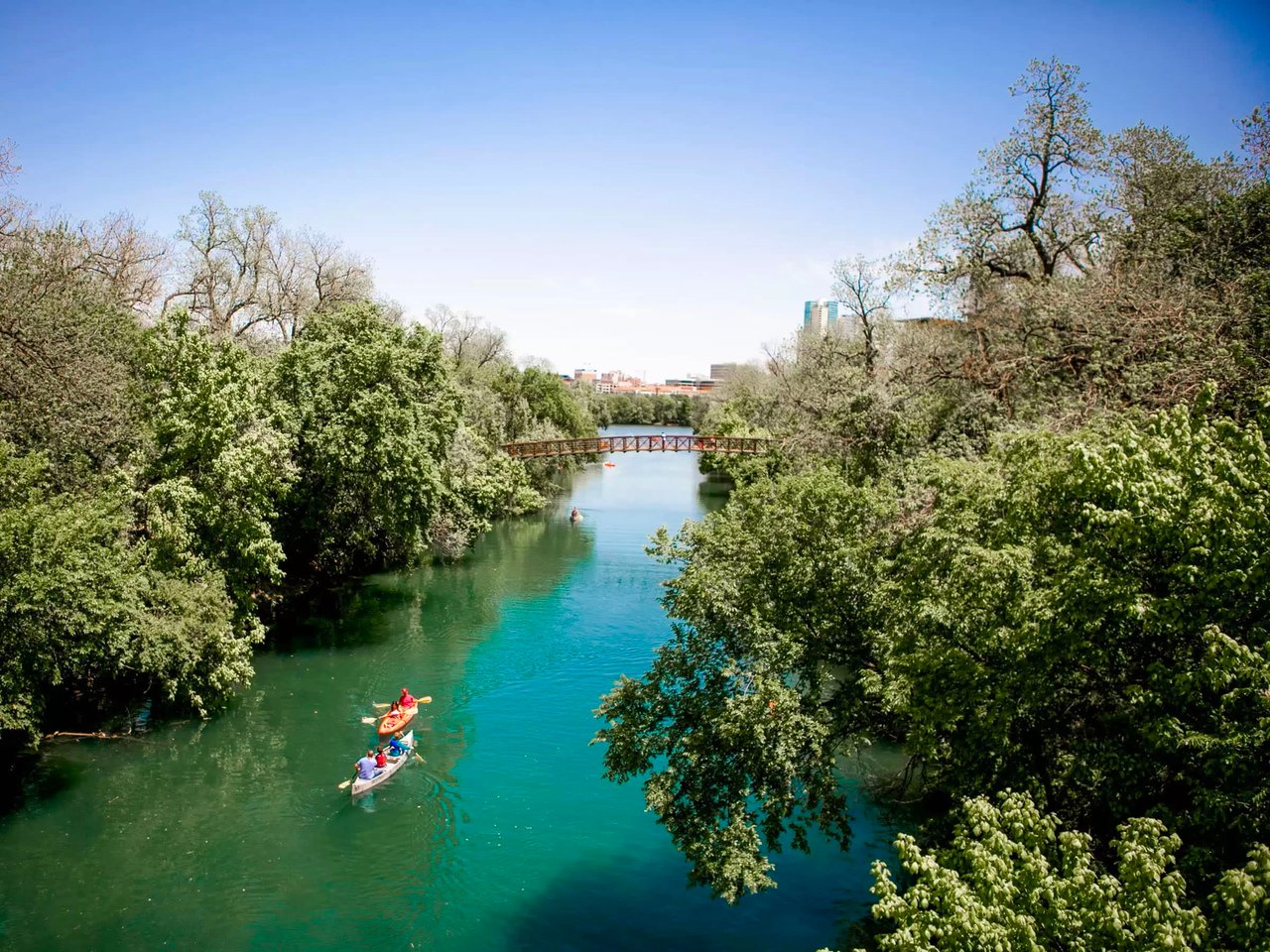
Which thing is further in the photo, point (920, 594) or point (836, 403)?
point (836, 403)

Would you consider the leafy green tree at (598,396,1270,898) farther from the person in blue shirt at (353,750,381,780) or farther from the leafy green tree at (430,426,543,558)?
the leafy green tree at (430,426,543,558)

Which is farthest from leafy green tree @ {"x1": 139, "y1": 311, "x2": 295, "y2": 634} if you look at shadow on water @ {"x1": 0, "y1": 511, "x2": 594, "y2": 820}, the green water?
the green water

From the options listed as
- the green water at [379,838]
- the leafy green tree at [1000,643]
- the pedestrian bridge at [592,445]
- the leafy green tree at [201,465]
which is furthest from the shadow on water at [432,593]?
the leafy green tree at [1000,643]

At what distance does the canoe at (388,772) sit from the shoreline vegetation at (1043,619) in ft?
25.7

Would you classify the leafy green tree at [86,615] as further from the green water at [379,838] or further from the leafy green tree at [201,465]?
the green water at [379,838]

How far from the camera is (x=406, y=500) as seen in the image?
30.2 meters

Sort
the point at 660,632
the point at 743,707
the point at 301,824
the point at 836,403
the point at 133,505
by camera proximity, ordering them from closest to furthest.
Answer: the point at 743,707 < the point at 301,824 < the point at 133,505 < the point at 836,403 < the point at 660,632

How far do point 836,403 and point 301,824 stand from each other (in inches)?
835

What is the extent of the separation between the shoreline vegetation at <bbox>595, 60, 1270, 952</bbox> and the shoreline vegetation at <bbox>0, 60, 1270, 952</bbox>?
66mm

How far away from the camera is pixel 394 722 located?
23172 millimetres

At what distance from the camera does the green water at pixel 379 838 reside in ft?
51.5

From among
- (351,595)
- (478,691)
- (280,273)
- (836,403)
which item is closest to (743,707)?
(478,691)

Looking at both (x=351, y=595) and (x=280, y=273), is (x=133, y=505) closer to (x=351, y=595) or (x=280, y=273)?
(x=351, y=595)

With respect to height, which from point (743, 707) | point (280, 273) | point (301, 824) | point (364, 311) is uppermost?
point (280, 273)
